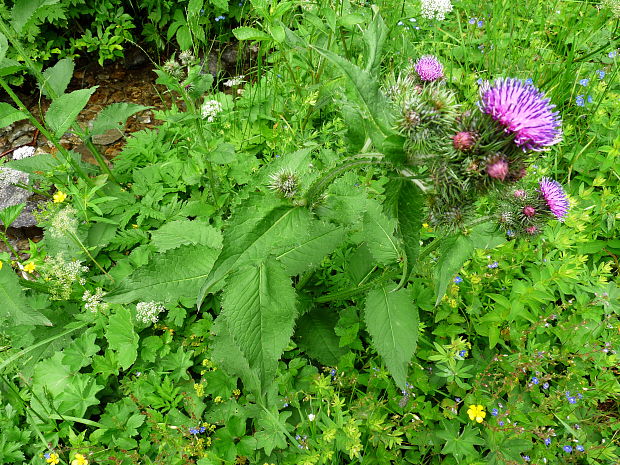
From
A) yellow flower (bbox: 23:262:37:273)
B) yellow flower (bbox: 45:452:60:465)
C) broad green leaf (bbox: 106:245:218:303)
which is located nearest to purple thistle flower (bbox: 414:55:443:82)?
broad green leaf (bbox: 106:245:218:303)

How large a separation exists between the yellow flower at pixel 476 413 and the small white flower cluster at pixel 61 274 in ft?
8.19

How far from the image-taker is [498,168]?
1582 mm

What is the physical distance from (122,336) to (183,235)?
0.76m

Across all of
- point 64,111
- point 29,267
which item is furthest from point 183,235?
point 64,111

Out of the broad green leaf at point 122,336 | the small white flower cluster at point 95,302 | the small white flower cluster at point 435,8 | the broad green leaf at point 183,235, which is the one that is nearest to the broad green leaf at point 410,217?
the broad green leaf at point 183,235

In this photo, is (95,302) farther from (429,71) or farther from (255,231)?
(429,71)

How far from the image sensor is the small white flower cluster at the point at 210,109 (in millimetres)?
3689

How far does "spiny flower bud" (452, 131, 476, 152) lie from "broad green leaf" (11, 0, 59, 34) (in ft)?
8.23

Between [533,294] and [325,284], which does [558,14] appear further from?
[325,284]

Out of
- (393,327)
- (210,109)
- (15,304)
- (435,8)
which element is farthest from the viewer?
(435,8)

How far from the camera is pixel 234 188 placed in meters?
→ 3.67

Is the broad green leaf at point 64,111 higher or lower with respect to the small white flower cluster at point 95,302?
higher

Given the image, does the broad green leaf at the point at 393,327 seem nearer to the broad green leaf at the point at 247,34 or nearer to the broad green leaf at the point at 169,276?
the broad green leaf at the point at 169,276

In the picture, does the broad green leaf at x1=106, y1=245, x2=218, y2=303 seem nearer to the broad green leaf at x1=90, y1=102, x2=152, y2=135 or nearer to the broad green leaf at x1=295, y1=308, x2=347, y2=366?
the broad green leaf at x1=295, y1=308, x2=347, y2=366
